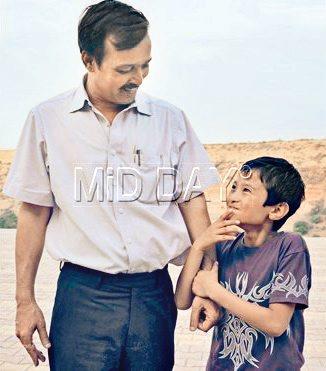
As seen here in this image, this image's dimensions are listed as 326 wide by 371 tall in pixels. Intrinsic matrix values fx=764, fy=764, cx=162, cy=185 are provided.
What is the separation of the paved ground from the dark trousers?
2.38 metres

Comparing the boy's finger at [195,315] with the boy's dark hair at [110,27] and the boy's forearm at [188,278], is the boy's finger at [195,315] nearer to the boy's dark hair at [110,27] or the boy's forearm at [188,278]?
the boy's forearm at [188,278]

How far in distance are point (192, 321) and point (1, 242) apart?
1250 centimetres

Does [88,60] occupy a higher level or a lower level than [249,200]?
higher

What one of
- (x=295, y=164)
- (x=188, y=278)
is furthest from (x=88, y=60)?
(x=295, y=164)

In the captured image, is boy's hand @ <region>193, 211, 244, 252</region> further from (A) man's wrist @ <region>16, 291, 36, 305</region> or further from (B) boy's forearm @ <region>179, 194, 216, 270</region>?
Result: (A) man's wrist @ <region>16, 291, 36, 305</region>

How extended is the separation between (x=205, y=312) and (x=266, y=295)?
21 centimetres

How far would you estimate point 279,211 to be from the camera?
2.46m

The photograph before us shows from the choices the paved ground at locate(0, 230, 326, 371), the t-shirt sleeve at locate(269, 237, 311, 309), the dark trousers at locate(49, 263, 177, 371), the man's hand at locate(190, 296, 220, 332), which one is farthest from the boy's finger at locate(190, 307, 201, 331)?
the paved ground at locate(0, 230, 326, 371)

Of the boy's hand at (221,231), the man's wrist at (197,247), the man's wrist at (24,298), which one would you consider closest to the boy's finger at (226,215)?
the boy's hand at (221,231)

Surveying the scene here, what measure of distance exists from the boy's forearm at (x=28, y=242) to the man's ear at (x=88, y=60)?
0.49m

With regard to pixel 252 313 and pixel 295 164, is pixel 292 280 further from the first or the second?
pixel 295 164

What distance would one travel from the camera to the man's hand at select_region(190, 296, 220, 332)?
243cm

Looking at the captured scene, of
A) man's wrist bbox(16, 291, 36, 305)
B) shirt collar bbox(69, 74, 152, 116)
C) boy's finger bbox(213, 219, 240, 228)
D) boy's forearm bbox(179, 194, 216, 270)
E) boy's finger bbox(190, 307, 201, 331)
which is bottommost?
man's wrist bbox(16, 291, 36, 305)

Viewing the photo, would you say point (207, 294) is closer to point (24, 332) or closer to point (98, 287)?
point (98, 287)
